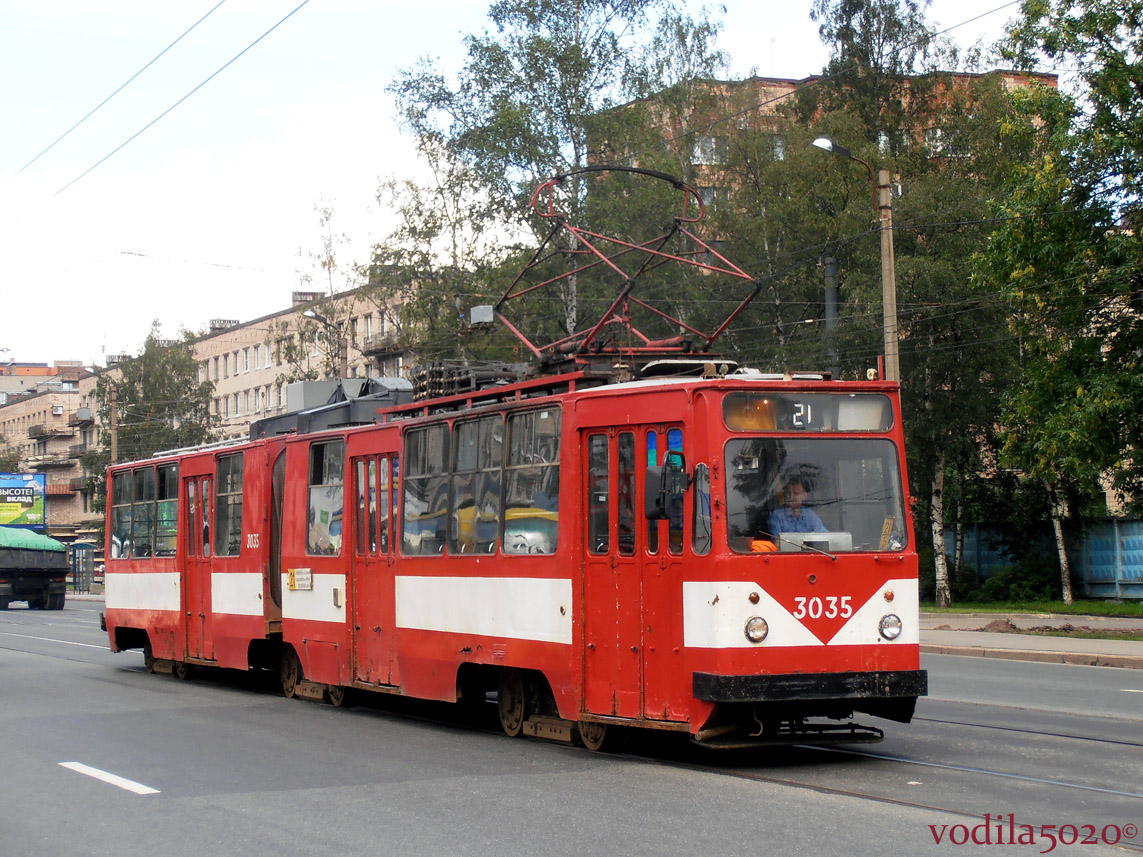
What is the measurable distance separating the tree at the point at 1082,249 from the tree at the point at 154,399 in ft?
190

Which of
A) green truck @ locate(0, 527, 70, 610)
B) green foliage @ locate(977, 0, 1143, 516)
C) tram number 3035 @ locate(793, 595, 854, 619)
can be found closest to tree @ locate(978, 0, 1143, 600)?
green foliage @ locate(977, 0, 1143, 516)

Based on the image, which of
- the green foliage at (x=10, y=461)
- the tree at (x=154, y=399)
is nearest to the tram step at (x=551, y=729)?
the tree at (x=154, y=399)

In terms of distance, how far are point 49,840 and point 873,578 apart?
5636 mm

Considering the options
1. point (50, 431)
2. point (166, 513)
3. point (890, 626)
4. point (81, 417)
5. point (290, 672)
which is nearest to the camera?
point (890, 626)

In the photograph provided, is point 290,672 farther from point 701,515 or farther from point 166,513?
point 701,515

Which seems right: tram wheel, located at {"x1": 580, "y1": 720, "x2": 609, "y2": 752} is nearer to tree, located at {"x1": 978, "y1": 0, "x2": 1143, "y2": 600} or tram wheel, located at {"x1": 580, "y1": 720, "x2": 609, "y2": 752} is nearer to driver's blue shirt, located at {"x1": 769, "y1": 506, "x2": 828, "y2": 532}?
driver's blue shirt, located at {"x1": 769, "y1": 506, "x2": 828, "y2": 532}

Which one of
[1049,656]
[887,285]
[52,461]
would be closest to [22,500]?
[52,461]

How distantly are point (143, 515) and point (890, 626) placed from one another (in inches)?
510

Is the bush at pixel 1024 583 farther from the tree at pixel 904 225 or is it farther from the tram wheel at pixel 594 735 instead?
the tram wheel at pixel 594 735

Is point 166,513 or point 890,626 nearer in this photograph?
point 890,626

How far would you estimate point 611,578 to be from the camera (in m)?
10.4

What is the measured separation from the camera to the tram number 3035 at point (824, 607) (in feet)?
31.7

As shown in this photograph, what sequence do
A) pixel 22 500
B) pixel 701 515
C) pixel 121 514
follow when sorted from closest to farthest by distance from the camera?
pixel 701 515
pixel 121 514
pixel 22 500

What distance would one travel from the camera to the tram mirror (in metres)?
9.64
